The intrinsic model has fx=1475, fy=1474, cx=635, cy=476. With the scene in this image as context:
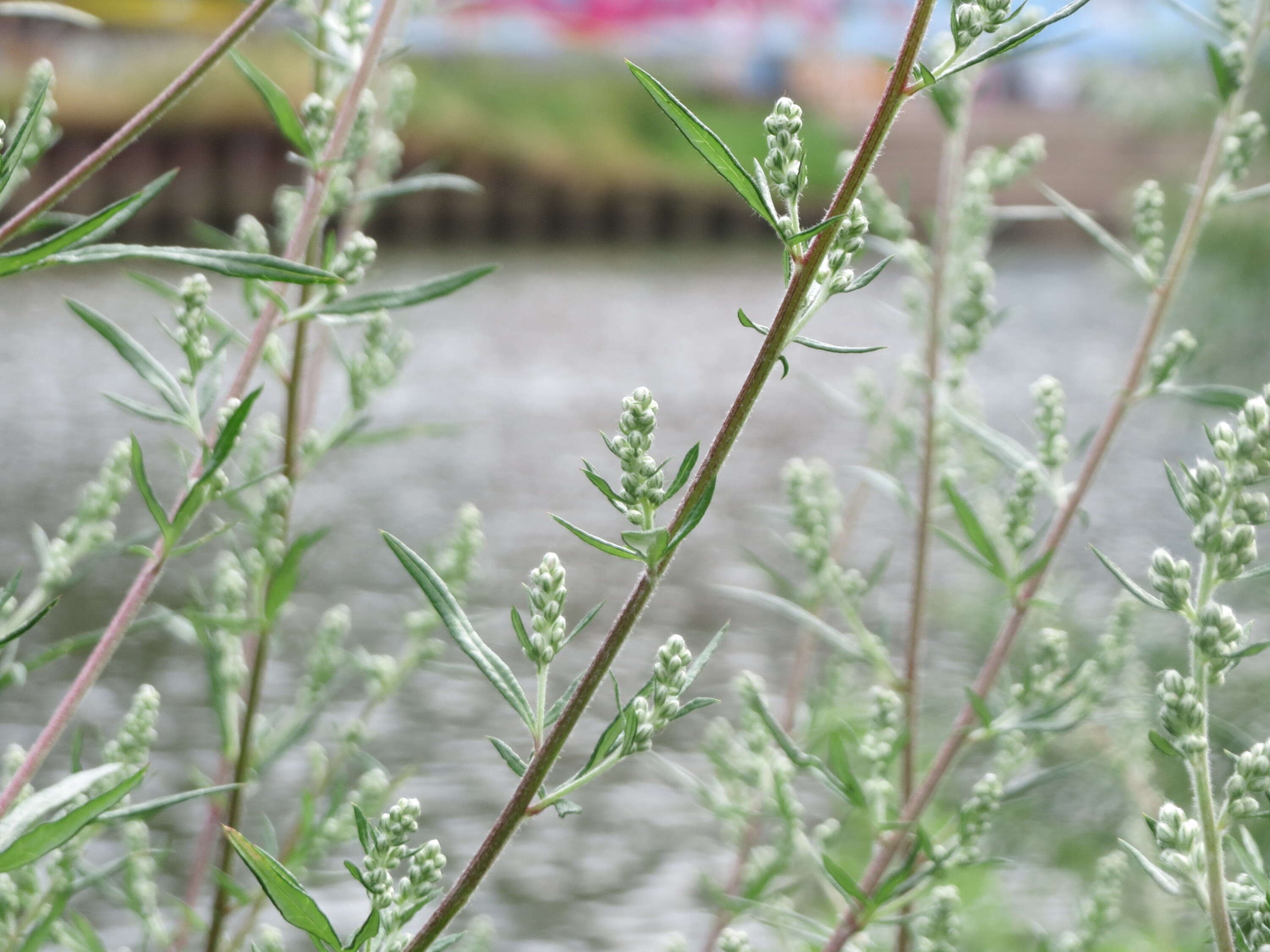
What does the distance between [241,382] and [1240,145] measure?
2.77 ft

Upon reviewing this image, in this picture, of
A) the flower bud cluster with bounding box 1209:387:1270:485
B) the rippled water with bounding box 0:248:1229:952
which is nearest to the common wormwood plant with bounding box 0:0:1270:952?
the flower bud cluster with bounding box 1209:387:1270:485

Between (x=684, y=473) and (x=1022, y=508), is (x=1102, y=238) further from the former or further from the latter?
(x=684, y=473)

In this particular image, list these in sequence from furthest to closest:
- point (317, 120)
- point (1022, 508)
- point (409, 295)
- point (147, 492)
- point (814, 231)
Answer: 1. point (1022, 508)
2. point (317, 120)
3. point (409, 295)
4. point (147, 492)
5. point (814, 231)

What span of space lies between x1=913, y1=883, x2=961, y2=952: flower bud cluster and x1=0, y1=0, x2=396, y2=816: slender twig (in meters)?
0.63

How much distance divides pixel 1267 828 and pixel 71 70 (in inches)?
604

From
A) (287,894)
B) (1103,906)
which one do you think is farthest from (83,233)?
(1103,906)

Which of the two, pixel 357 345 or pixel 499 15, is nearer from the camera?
pixel 357 345

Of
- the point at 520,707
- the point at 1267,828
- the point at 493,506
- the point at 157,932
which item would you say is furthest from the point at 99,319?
the point at 493,506

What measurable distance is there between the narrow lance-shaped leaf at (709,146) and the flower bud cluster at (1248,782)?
39cm

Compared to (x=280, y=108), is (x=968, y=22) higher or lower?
higher

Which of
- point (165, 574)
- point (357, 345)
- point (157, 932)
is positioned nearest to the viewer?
point (157, 932)

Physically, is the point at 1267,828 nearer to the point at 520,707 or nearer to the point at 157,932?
the point at 157,932

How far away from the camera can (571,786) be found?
0.75 meters

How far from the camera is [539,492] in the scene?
274 inches
